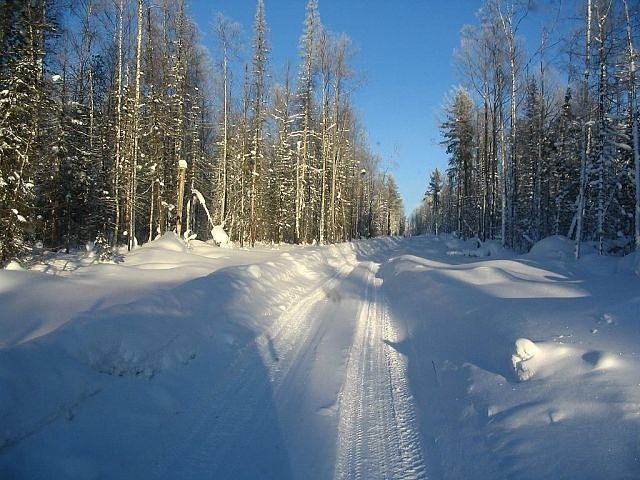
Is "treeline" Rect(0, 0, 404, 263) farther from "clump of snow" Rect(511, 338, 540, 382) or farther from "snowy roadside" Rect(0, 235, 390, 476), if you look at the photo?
"clump of snow" Rect(511, 338, 540, 382)

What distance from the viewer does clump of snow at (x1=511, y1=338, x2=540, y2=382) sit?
4.57m

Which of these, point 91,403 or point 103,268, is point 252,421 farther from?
point 103,268

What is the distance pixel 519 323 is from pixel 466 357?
106 centimetres

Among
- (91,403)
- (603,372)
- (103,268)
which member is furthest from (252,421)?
(103,268)

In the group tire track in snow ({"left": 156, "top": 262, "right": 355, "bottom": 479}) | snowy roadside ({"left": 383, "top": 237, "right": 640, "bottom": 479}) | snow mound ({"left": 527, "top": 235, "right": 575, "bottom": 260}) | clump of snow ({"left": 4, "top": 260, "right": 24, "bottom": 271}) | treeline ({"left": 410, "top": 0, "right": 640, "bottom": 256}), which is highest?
treeline ({"left": 410, "top": 0, "right": 640, "bottom": 256})

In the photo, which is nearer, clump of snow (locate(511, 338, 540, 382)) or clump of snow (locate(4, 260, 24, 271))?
clump of snow (locate(511, 338, 540, 382))

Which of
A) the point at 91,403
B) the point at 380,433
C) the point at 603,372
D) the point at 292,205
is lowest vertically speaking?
the point at 380,433

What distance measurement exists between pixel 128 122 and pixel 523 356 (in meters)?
19.7

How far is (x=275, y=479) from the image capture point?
128 inches

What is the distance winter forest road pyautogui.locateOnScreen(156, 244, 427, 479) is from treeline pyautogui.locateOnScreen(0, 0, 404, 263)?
9.82 meters

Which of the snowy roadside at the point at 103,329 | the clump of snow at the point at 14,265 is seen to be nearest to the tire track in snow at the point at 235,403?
the snowy roadside at the point at 103,329

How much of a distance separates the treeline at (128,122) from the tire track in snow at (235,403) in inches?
362

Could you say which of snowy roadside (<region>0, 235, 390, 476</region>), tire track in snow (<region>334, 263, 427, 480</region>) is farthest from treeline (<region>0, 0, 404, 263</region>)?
tire track in snow (<region>334, 263, 427, 480</region>)

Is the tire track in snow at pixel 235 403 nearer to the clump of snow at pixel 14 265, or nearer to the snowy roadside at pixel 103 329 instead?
the snowy roadside at pixel 103 329
